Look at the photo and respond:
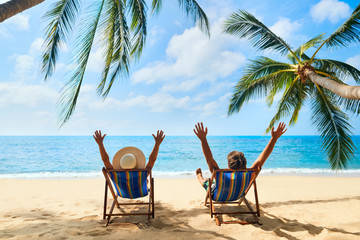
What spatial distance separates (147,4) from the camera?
5.00 metres

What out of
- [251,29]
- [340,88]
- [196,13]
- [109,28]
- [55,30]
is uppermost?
[196,13]

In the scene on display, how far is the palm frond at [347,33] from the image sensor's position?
3.96 metres

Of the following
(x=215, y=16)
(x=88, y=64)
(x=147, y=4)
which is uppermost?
(x=147, y=4)

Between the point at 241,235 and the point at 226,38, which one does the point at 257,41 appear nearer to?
the point at 226,38

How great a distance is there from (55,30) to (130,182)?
9.57ft

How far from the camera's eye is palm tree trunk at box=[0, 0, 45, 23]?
8.02ft

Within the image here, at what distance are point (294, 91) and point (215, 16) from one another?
3.11 meters

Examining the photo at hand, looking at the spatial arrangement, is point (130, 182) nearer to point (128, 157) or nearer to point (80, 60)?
point (128, 157)

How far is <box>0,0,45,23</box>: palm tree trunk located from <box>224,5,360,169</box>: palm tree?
407cm

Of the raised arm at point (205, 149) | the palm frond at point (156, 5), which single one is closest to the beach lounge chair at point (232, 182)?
the raised arm at point (205, 149)

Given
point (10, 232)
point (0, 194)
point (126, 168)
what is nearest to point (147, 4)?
point (126, 168)

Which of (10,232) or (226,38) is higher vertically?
(226,38)

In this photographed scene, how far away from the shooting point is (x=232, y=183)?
2689mm

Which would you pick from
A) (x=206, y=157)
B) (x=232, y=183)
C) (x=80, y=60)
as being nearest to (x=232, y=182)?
(x=232, y=183)
